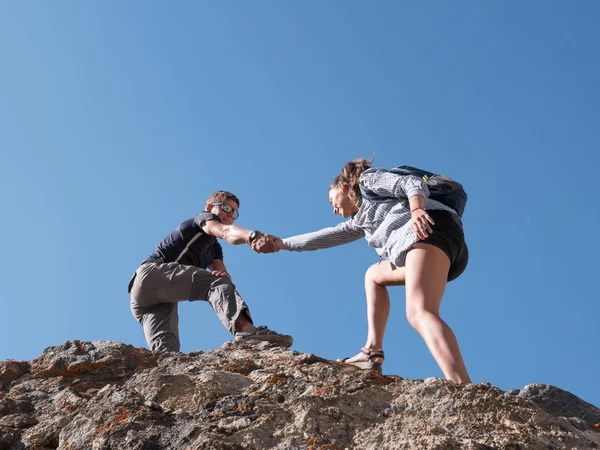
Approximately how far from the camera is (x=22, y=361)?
5230 mm

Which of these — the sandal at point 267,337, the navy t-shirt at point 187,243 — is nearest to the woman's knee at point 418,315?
Answer: the sandal at point 267,337

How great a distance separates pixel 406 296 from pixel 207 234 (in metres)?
3.79

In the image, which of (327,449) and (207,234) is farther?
(207,234)

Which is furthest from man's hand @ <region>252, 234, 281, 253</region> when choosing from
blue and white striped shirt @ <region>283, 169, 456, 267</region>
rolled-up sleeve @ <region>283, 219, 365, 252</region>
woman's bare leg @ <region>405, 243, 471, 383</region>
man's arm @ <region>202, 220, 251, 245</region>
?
woman's bare leg @ <region>405, 243, 471, 383</region>

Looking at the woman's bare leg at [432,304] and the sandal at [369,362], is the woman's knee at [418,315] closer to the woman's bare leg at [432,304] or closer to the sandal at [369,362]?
the woman's bare leg at [432,304]

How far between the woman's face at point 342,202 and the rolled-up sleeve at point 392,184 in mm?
347

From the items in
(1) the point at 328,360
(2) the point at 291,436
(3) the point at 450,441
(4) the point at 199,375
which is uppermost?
(1) the point at 328,360

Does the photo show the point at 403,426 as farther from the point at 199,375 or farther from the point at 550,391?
the point at 199,375

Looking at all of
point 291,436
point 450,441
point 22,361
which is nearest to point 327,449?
point 291,436

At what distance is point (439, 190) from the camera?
5.16m

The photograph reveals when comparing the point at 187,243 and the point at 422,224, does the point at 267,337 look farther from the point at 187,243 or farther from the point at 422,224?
the point at 422,224

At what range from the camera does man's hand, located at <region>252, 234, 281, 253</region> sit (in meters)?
7.10

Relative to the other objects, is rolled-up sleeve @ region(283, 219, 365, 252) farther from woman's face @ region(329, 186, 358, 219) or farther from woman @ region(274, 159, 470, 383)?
woman's face @ region(329, 186, 358, 219)

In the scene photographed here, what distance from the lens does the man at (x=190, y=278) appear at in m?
7.03
